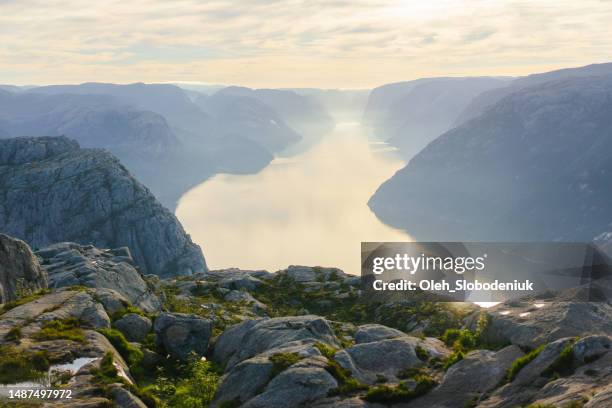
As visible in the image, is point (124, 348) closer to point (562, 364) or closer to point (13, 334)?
point (13, 334)

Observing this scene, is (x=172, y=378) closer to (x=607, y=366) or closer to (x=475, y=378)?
(x=475, y=378)

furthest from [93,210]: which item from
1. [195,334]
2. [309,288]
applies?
[195,334]

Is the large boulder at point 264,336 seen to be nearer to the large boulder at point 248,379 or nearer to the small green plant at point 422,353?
Answer: the large boulder at point 248,379

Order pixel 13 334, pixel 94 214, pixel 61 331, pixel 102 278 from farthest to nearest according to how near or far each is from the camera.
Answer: pixel 94 214, pixel 102 278, pixel 61 331, pixel 13 334

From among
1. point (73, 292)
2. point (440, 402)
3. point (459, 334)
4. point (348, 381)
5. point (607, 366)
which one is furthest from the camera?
point (73, 292)

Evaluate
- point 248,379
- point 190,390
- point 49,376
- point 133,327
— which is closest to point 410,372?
point 248,379

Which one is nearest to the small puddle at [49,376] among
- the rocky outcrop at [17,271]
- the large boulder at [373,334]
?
the large boulder at [373,334]

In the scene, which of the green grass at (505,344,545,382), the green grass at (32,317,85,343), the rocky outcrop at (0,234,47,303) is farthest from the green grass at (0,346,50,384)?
the green grass at (505,344,545,382)
